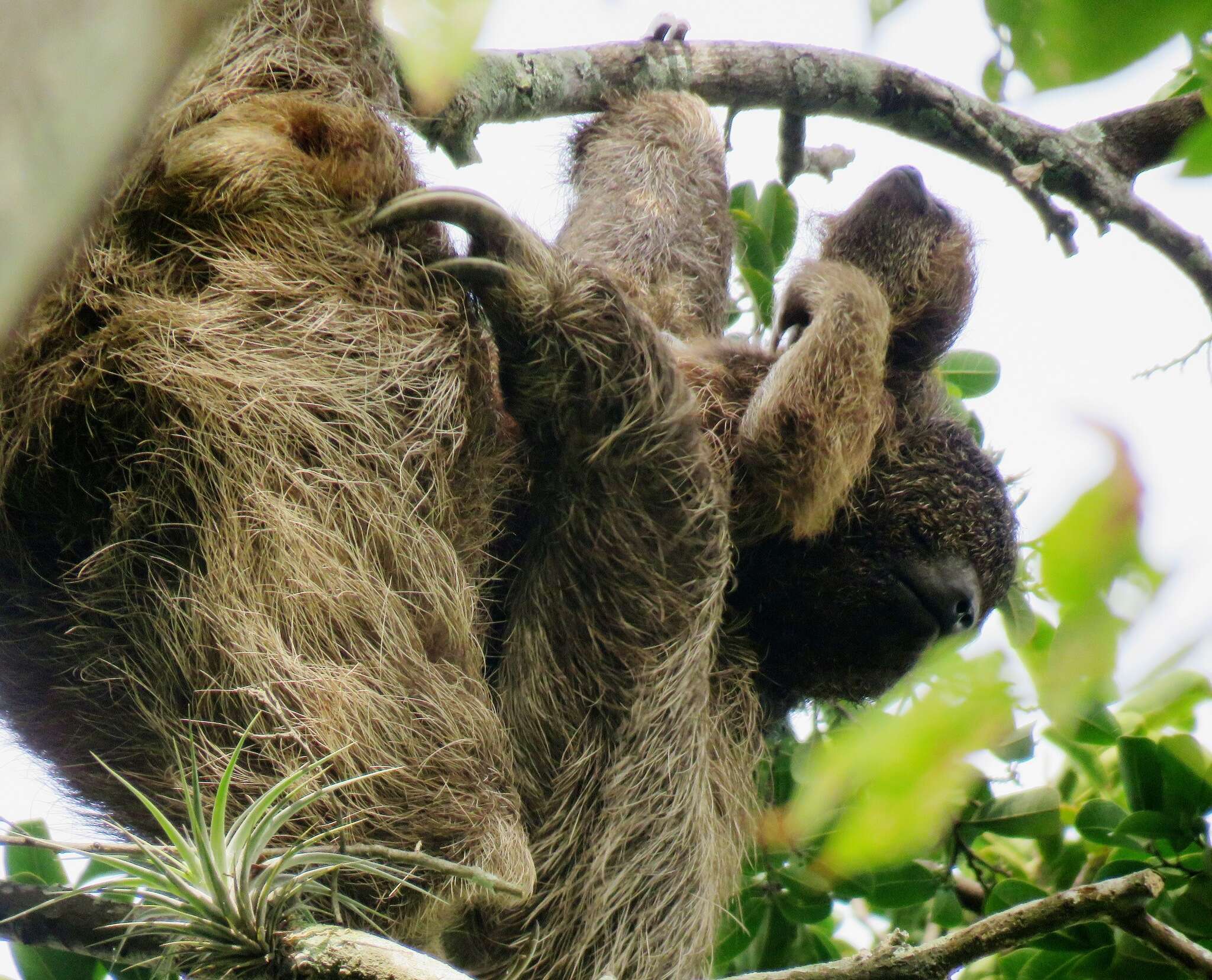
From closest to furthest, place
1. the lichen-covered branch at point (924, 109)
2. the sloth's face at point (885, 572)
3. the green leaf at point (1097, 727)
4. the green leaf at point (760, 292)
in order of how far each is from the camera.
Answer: the green leaf at point (1097, 727)
the sloth's face at point (885, 572)
the lichen-covered branch at point (924, 109)
the green leaf at point (760, 292)

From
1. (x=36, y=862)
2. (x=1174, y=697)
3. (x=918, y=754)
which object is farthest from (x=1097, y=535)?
(x=36, y=862)

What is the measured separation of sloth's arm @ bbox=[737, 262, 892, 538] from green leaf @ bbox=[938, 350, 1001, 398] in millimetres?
1626

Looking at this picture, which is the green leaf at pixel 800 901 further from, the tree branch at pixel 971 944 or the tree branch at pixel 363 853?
the tree branch at pixel 971 944

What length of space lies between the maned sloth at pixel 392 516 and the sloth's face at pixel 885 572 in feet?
0.10

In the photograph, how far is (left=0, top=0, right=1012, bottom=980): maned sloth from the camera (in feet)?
11.1

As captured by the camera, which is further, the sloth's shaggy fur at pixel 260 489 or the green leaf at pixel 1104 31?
the sloth's shaggy fur at pixel 260 489

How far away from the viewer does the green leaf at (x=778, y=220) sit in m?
6.11

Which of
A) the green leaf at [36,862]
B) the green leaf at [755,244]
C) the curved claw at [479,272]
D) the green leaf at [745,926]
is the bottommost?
the green leaf at [745,926]

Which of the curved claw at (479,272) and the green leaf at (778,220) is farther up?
the curved claw at (479,272)

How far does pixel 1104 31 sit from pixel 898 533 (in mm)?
3511

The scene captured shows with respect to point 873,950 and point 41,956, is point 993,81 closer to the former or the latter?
point 873,950

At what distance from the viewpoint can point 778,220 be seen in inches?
243

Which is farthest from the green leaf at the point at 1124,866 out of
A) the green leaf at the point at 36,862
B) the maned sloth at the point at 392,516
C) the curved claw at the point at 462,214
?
the green leaf at the point at 36,862

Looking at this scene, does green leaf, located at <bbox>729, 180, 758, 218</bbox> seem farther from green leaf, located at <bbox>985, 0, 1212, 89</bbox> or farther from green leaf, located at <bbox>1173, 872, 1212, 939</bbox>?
green leaf, located at <bbox>985, 0, 1212, 89</bbox>
